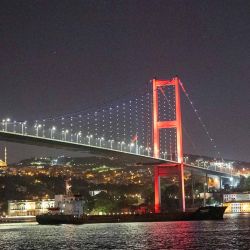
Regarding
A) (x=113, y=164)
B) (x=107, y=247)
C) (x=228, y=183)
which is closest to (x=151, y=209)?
(x=107, y=247)

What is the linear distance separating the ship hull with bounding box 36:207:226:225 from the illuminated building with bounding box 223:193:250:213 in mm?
37069

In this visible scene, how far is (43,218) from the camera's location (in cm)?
6069

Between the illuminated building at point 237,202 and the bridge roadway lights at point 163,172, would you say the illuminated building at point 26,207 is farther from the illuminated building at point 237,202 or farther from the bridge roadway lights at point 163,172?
the bridge roadway lights at point 163,172

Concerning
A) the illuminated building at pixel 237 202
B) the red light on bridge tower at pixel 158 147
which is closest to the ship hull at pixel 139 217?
the red light on bridge tower at pixel 158 147

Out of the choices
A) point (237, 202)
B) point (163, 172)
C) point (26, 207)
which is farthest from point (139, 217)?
point (237, 202)

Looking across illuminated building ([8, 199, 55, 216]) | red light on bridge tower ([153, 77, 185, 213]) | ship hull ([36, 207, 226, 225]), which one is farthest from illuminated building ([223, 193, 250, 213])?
red light on bridge tower ([153, 77, 185, 213])

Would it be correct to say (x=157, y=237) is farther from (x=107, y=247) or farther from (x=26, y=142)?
(x=26, y=142)

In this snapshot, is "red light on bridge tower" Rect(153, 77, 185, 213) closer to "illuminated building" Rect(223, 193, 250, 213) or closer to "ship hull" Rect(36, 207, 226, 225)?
"ship hull" Rect(36, 207, 226, 225)

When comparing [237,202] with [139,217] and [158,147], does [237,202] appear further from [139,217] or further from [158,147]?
[158,147]

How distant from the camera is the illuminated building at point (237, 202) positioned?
10244cm

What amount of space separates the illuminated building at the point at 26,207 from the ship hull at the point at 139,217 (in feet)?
110

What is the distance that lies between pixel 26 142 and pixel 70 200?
17510mm

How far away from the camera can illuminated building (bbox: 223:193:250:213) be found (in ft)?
336

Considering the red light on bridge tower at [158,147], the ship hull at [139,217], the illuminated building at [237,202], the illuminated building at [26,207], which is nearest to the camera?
the red light on bridge tower at [158,147]
